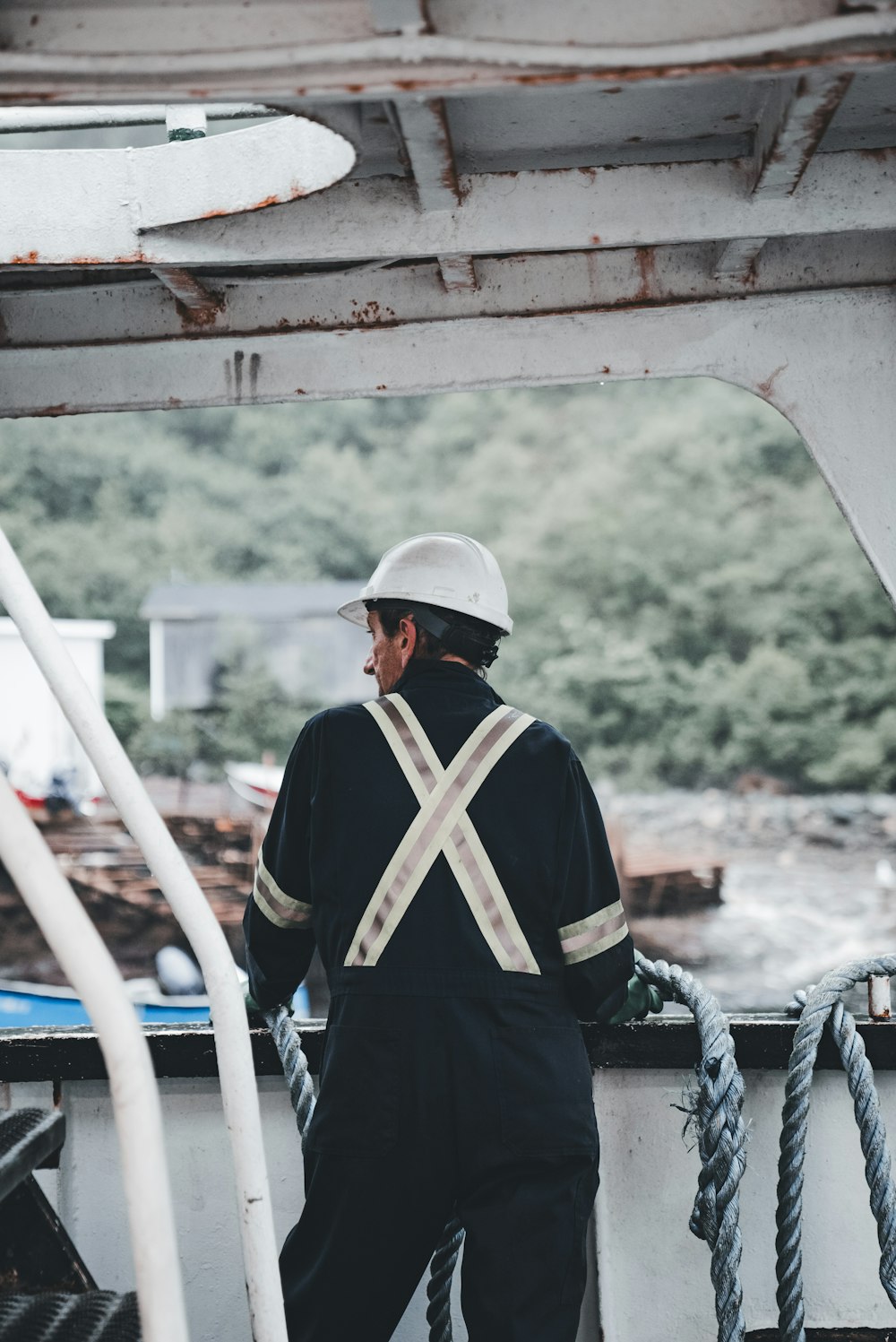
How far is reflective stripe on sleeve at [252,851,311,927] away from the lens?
1980mm

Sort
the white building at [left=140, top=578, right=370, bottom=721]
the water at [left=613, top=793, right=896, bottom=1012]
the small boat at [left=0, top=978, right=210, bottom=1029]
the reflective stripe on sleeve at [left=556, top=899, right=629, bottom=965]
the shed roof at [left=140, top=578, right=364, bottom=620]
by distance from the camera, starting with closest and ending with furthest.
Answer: the reflective stripe on sleeve at [left=556, top=899, right=629, bottom=965], the small boat at [left=0, top=978, right=210, bottom=1029], the water at [left=613, top=793, right=896, bottom=1012], the white building at [left=140, top=578, right=370, bottom=721], the shed roof at [left=140, top=578, right=364, bottom=620]

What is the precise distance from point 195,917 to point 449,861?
728 millimetres

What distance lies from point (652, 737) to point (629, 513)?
6590mm

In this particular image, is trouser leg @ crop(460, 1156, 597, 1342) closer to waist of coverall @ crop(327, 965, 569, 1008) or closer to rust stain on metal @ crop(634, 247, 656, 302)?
waist of coverall @ crop(327, 965, 569, 1008)

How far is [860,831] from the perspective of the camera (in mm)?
23281

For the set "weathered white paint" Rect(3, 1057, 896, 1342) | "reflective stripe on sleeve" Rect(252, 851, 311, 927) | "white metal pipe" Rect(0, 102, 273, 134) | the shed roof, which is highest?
the shed roof

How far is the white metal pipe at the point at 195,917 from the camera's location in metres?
1.11

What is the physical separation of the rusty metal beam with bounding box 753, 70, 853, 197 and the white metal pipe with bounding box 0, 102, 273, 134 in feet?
2.78

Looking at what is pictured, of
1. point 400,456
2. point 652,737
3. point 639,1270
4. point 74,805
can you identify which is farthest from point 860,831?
point 639,1270

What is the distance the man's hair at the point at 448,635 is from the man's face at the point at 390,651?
16mm

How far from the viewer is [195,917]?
1114 millimetres

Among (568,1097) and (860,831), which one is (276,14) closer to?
(568,1097)

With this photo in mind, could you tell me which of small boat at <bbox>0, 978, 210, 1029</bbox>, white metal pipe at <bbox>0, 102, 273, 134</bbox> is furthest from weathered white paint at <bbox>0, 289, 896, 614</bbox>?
small boat at <bbox>0, 978, 210, 1029</bbox>

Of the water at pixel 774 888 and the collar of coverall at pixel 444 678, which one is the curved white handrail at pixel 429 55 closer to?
the collar of coverall at pixel 444 678
